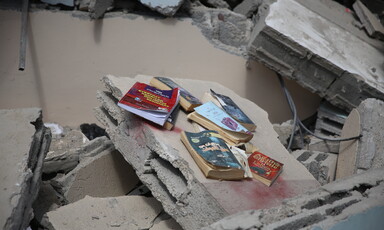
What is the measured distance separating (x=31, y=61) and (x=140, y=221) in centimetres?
184

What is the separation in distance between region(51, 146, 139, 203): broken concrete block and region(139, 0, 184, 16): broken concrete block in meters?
1.44

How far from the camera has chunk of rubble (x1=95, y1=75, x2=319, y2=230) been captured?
1988 millimetres

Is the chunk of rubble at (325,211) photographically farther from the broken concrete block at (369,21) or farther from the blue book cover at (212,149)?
the broken concrete block at (369,21)

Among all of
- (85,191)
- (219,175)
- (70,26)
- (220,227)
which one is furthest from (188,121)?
(70,26)

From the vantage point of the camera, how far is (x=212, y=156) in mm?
2070

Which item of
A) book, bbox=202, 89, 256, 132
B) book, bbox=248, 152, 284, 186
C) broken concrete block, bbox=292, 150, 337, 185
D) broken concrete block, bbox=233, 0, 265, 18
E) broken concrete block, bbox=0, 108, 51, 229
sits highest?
broken concrete block, bbox=233, 0, 265, 18

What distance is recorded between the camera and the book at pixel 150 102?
7.36ft

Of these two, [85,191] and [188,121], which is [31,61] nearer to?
[85,191]

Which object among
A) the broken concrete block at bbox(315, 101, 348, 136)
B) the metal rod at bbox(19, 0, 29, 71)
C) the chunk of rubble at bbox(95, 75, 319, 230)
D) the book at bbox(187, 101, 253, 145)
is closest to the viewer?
the chunk of rubble at bbox(95, 75, 319, 230)

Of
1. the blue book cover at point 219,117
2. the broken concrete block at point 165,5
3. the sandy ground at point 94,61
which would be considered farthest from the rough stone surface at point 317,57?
the blue book cover at point 219,117

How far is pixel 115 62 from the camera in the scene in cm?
369

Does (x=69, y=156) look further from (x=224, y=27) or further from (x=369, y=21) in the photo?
(x=369, y=21)

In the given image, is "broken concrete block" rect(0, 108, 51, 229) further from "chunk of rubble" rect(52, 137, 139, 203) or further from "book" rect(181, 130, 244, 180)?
"book" rect(181, 130, 244, 180)

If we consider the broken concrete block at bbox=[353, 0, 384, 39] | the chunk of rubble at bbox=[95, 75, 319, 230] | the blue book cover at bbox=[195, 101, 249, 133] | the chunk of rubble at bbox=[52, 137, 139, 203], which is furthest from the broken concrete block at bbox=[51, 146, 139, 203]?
the broken concrete block at bbox=[353, 0, 384, 39]
